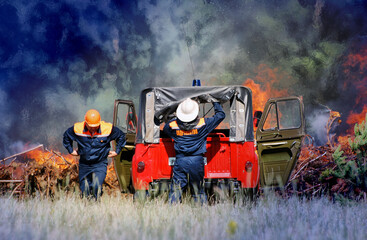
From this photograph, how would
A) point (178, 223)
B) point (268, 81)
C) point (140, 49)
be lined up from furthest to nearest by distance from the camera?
point (140, 49)
point (268, 81)
point (178, 223)

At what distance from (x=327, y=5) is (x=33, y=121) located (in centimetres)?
1907

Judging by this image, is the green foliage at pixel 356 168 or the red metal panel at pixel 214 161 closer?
the red metal panel at pixel 214 161

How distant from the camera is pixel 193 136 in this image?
6.77 metres

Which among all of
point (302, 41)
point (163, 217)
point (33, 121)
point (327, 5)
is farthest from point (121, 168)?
point (327, 5)

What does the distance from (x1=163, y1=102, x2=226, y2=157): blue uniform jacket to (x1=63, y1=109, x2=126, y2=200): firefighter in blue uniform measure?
1.23 metres

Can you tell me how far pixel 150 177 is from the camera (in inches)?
276

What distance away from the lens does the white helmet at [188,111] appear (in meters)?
6.72

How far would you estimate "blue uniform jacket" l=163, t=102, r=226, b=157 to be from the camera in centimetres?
676

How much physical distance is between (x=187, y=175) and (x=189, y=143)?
55 centimetres

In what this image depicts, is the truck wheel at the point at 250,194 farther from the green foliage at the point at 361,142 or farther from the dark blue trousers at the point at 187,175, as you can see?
the green foliage at the point at 361,142

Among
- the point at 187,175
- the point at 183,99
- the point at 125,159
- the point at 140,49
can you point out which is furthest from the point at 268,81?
the point at 187,175

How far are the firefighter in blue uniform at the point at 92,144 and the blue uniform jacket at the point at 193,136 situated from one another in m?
1.23

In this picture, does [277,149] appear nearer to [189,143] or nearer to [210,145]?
[210,145]

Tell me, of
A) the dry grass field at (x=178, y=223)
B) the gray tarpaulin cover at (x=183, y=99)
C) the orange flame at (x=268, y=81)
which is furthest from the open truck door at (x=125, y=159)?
the orange flame at (x=268, y=81)
